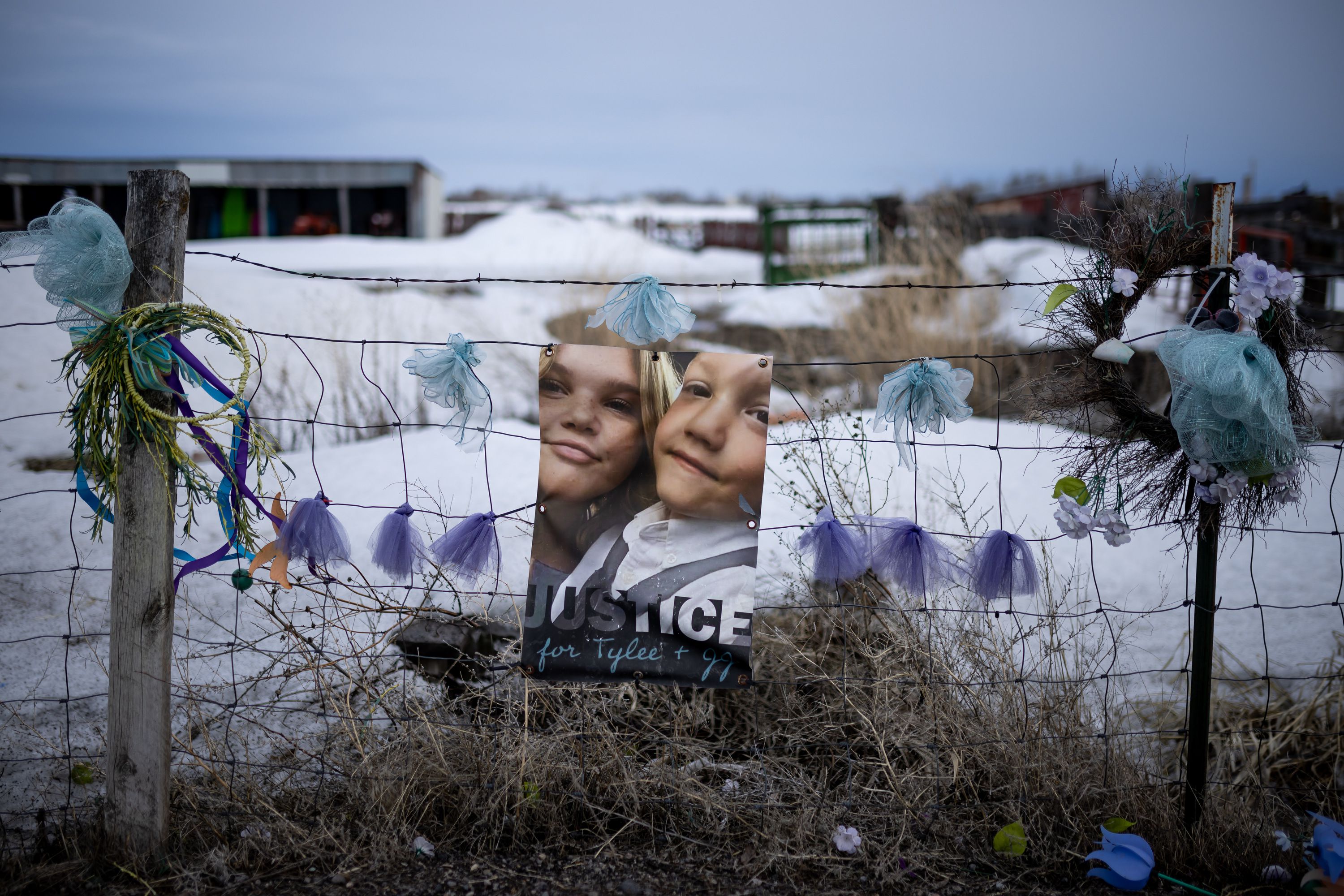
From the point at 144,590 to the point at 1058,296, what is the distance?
7.51 ft

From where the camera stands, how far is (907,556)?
2.08 meters

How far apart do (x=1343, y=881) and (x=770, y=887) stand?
1376 millimetres

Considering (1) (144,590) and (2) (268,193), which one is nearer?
(1) (144,590)

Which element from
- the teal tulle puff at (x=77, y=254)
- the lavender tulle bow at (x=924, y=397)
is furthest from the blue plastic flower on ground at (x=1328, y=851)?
the teal tulle puff at (x=77, y=254)

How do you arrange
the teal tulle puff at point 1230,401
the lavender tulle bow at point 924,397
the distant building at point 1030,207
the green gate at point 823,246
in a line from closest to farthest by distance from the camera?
the teal tulle puff at point 1230,401, the lavender tulle bow at point 924,397, the green gate at point 823,246, the distant building at point 1030,207

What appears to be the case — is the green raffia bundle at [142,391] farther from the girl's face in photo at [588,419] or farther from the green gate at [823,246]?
the green gate at [823,246]

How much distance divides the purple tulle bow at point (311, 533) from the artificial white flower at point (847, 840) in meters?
1.43

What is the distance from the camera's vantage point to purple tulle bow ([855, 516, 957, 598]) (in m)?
2.07

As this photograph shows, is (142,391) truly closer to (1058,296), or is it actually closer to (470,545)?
(470,545)

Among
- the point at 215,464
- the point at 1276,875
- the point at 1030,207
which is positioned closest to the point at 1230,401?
the point at 1276,875

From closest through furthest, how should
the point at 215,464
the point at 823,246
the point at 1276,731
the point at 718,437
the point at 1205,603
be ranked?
1. the point at 215,464
2. the point at 718,437
3. the point at 1205,603
4. the point at 1276,731
5. the point at 823,246

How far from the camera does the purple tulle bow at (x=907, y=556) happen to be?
6.79ft

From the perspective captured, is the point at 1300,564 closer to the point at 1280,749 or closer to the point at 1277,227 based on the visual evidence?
the point at 1280,749

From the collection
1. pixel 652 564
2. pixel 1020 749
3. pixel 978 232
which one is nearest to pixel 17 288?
pixel 652 564
